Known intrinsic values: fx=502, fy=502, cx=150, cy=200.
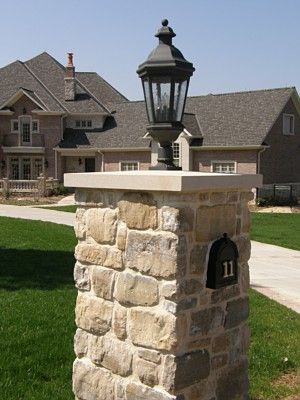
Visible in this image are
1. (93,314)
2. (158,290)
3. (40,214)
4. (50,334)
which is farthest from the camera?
(40,214)

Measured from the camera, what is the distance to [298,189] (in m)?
33.4

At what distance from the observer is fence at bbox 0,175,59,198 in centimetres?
3189

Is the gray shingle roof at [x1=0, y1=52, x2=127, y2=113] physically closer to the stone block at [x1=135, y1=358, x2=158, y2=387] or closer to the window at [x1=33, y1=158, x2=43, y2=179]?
the window at [x1=33, y1=158, x2=43, y2=179]

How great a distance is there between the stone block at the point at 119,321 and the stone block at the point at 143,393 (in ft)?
1.32

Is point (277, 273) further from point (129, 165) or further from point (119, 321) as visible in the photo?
point (129, 165)

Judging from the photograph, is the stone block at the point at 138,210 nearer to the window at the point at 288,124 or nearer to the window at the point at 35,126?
the window at the point at 288,124

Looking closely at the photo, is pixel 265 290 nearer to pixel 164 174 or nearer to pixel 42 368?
pixel 42 368

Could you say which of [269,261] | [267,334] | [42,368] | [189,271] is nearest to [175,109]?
[189,271]

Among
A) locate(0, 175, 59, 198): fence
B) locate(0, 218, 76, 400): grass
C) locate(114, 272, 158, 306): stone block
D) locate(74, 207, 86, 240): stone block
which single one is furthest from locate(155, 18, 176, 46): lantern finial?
locate(0, 175, 59, 198): fence

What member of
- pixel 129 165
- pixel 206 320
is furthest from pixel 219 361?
pixel 129 165

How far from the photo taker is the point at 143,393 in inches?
158

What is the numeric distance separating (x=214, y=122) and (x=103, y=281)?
29.4 metres

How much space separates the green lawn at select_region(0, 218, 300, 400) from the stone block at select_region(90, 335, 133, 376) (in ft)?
2.82

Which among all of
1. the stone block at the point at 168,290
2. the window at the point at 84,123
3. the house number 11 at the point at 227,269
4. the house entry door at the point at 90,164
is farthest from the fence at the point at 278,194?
the stone block at the point at 168,290
